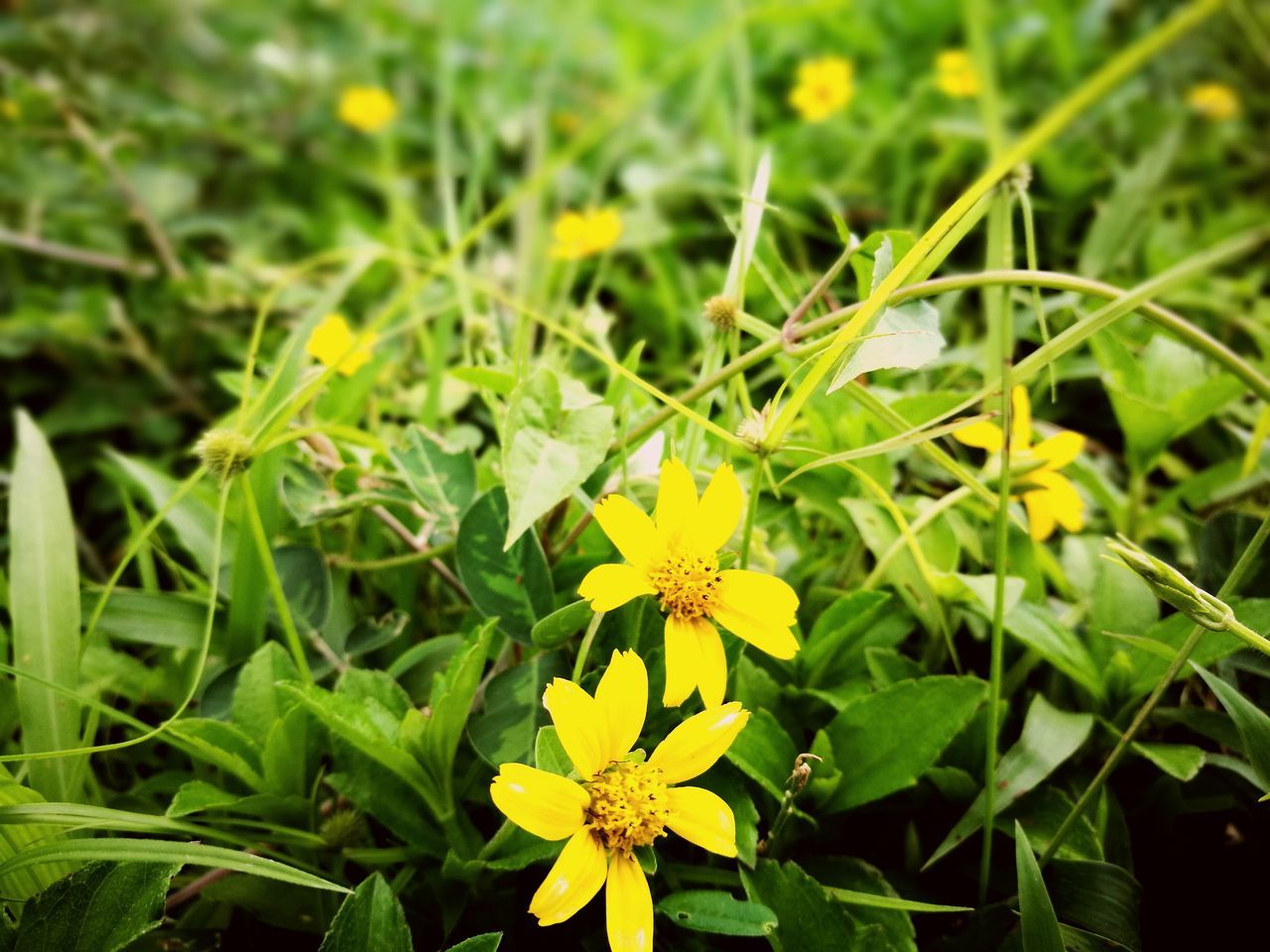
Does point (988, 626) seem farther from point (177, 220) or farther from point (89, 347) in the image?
point (177, 220)

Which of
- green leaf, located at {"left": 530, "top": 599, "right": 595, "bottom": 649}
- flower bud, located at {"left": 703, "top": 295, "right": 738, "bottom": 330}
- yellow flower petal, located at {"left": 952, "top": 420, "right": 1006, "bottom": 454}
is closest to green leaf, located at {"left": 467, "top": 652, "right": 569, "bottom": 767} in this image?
green leaf, located at {"left": 530, "top": 599, "right": 595, "bottom": 649}

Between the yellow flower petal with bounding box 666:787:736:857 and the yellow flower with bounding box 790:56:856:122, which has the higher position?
the yellow flower with bounding box 790:56:856:122

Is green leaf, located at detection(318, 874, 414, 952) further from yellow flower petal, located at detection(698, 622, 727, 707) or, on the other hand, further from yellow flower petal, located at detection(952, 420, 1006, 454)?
yellow flower petal, located at detection(952, 420, 1006, 454)

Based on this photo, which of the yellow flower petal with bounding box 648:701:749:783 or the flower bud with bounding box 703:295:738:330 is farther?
the flower bud with bounding box 703:295:738:330

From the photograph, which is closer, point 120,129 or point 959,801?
point 959,801

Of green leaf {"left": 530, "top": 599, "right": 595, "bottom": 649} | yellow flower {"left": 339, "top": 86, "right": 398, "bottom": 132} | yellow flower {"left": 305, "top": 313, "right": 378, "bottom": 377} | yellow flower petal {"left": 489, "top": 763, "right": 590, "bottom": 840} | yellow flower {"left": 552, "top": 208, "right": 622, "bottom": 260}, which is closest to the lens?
yellow flower petal {"left": 489, "top": 763, "right": 590, "bottom": 840}

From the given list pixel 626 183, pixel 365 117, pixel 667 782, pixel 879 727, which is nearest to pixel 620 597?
pixel 667 782

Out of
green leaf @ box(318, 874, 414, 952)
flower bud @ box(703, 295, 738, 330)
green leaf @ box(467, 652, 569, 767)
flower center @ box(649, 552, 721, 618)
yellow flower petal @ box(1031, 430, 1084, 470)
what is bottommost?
green leaf @ box(318, 874, 414, 952)

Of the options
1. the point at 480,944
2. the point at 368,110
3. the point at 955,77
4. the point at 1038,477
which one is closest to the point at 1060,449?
the point at 1038,477
